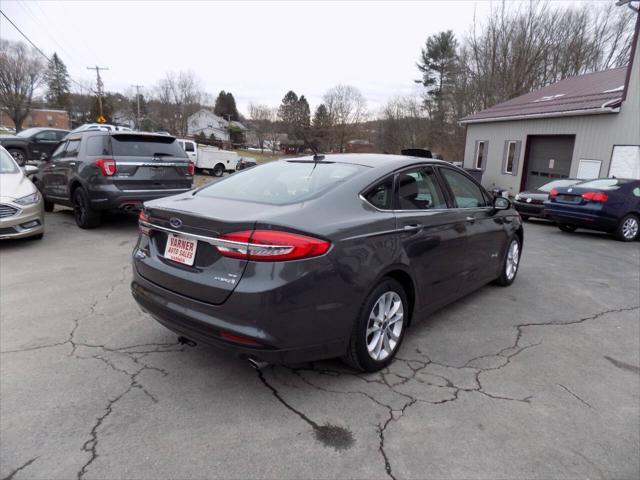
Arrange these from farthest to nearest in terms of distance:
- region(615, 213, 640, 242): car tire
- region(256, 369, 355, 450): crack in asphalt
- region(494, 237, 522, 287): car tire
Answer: region(615, 213, 640, 242): car tire, region(494, 237, 522, 287): car tire, region(256, 369, 355, 450): crack in asphalt

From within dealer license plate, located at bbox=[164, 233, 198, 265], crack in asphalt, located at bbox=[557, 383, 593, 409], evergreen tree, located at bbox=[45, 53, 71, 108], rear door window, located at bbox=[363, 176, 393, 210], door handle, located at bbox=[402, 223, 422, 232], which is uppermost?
evergreen tree, located at bbox=[45, 53, 71, 108]

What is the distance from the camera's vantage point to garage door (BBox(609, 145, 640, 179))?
13391mm

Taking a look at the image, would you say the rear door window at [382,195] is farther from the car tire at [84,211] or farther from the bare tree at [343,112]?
the bare tree at [343,112]

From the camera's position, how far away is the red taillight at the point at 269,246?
2.38 m

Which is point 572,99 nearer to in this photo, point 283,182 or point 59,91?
point 283,182

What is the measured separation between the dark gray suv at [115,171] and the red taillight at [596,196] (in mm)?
8472

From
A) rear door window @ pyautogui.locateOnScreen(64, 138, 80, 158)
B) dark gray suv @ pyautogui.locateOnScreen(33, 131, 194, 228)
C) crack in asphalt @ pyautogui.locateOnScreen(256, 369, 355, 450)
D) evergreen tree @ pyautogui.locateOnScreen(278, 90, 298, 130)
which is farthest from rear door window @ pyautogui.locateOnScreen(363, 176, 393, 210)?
evergreen tree @ pyautogui.locateOnScreen(278, 90, 298, 130)

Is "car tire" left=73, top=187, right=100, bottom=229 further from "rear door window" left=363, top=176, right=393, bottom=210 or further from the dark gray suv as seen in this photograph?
"rear door window" left=363, top=176, right=393, bottom=210

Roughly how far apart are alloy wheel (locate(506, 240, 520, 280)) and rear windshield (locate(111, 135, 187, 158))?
5947 mm

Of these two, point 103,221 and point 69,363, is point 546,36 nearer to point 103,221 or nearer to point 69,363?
point 103,221

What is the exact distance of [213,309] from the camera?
252 centimetres

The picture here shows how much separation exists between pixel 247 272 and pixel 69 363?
69.5 inches

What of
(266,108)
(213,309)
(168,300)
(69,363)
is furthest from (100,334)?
(266,108)

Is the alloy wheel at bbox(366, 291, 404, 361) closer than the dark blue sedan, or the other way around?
the alloy wheel at bbox(366, 291, 404, 361)
